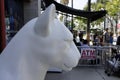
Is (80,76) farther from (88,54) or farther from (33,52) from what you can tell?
(33,52)

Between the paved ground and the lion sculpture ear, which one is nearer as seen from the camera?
the lion sculpture ear

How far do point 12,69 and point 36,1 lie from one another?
10.5 meters

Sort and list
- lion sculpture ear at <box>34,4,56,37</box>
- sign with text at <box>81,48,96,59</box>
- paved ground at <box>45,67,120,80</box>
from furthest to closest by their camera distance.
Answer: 1. sign with text at <box>81,48,96,59</box>
2. paved ground at <box>45,67,120,80</box>
3. lion sculpture ear at <box>34,4,56,37</box>

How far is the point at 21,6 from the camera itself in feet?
39.5

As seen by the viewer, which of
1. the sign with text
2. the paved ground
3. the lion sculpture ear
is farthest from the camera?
the sign with text

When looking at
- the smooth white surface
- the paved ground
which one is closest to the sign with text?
the paved ground

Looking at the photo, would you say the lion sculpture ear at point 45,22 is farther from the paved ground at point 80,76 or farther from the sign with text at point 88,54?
the sign with text at point 88,54

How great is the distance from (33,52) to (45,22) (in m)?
0.27

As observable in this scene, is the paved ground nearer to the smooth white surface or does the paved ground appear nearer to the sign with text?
the sign with text

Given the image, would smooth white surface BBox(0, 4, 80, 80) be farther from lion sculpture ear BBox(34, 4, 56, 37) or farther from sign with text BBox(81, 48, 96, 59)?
sign with text BBox(81, 48, 96, 59)

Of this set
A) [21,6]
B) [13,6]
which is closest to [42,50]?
[13,6]

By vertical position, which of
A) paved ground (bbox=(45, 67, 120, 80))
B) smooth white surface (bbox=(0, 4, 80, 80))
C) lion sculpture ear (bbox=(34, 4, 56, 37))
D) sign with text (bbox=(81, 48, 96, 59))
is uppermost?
lion sculpture ear (bbox=(34, 4, 56, 37))

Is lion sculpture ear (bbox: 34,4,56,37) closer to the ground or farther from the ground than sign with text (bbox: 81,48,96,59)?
farther from the ground

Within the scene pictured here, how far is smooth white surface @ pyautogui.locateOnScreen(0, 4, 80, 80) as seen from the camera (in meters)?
2.01
